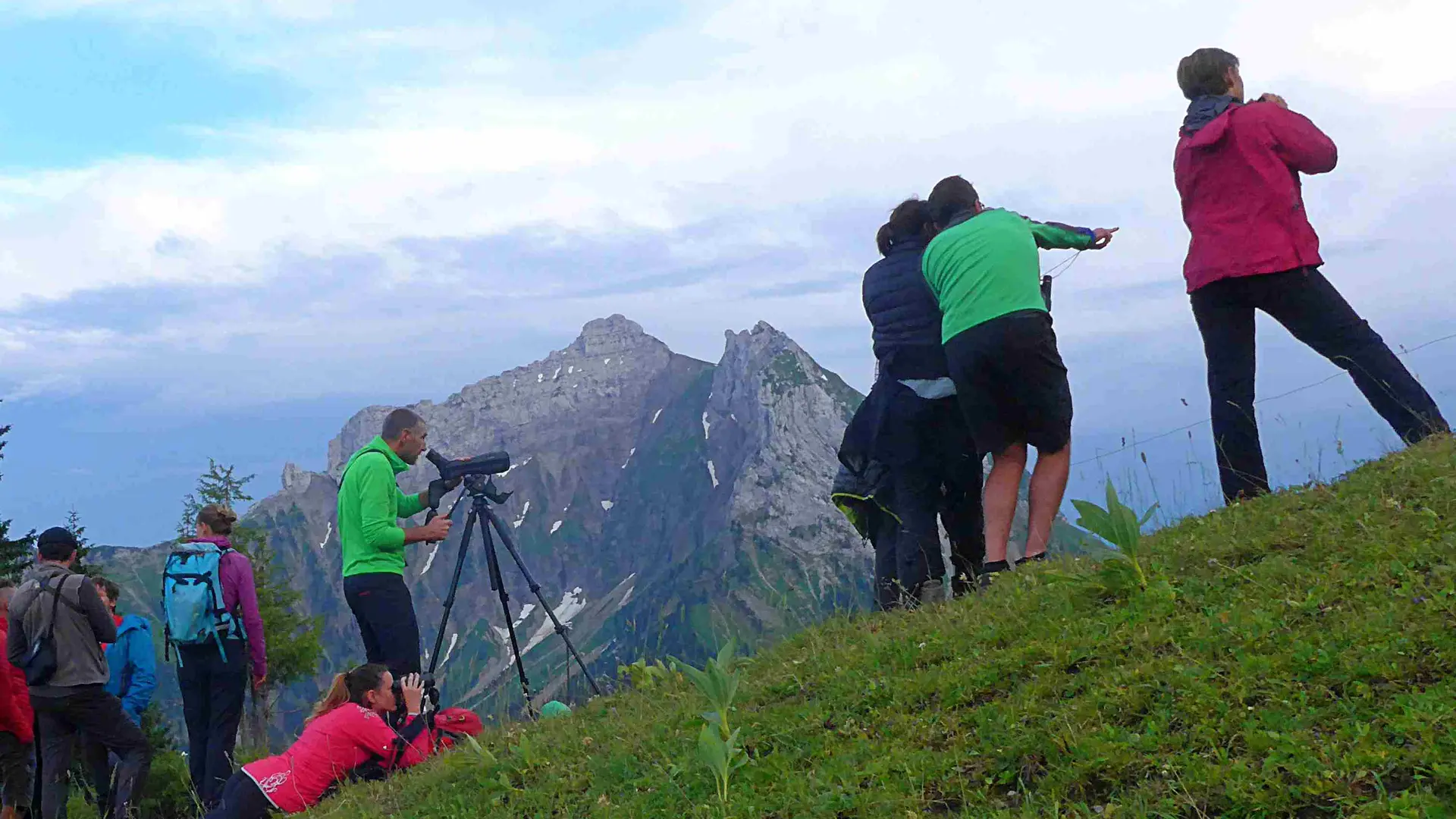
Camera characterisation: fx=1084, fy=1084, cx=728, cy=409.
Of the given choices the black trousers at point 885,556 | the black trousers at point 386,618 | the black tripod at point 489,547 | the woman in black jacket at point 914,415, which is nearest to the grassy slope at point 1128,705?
the woman in black jacket at point 914,415

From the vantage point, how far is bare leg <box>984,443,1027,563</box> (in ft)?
21.8

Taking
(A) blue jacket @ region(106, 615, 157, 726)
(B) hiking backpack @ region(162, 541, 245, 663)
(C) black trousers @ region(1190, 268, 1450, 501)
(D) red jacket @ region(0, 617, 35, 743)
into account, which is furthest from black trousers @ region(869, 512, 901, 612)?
(A) blue jacket @ region(106, 615, 157, 726)

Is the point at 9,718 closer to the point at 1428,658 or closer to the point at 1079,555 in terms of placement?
the point at 1079,555

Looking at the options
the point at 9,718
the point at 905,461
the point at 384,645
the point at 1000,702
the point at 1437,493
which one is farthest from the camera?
the point at 9,718

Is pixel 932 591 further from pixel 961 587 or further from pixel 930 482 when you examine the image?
pixel 930 482

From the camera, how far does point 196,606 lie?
880 cm

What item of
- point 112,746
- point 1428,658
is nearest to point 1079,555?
point 1428,658

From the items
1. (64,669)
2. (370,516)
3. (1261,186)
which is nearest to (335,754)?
(370,516)

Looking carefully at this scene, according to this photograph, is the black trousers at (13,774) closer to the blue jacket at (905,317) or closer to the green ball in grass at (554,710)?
the green ball in grass at (554,710)

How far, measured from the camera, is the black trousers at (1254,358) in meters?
6.60

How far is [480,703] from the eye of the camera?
9508 mm

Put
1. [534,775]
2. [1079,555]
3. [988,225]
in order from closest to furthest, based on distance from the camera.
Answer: [534,775], [1079,555], [988,225]

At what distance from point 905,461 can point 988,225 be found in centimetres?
173

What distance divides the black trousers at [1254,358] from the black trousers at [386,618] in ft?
19.6
